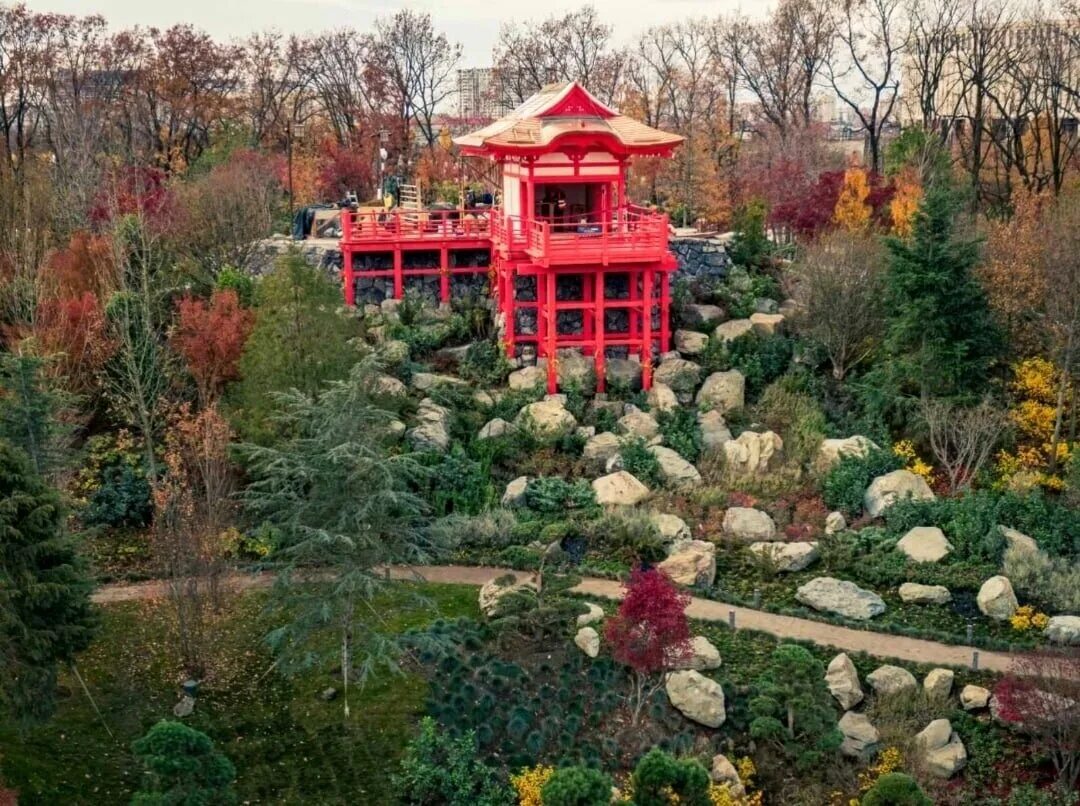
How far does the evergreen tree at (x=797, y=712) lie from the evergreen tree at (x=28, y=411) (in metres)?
10.6

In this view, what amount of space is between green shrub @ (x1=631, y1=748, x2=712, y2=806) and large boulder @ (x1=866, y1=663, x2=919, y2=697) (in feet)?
14.6

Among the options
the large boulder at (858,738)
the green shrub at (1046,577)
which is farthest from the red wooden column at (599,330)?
the large boulder at (858,738)

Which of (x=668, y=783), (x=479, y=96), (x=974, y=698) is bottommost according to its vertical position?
(x=974, y=698)

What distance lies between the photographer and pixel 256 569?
18.7 m

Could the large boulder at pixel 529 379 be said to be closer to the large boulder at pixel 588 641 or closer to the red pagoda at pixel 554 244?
the red pagoda at pixel 554 244

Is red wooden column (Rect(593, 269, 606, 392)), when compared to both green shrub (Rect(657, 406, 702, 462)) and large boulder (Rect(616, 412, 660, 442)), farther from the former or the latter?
green shrub (Rect(657, 406, 702, 462))

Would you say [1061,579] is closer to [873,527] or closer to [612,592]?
[873,527]

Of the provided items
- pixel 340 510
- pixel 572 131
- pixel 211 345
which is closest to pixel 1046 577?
pixel 340 510

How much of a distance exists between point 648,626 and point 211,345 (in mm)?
10465

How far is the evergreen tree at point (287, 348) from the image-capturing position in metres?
20.3

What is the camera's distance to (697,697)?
15.8 m

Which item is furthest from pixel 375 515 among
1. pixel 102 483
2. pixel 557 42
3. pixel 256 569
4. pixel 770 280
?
pixel 557 42

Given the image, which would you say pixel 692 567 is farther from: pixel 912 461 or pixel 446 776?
pixel 446 776

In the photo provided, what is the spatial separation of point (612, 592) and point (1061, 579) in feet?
23.6
